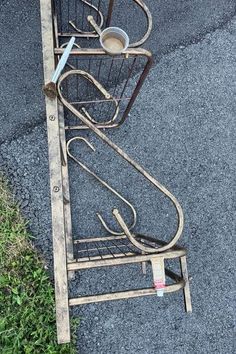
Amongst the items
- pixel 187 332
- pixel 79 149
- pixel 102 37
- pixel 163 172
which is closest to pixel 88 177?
pixel 79 149

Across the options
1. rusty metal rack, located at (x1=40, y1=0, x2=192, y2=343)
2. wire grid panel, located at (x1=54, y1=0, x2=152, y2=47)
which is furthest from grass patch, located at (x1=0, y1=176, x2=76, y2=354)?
wire grid panel, located at (x1=54, y1=0, x2=152, y2=47)

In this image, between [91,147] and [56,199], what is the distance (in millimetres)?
1247

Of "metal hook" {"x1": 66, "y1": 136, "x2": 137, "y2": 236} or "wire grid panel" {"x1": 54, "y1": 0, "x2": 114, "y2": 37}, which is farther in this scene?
"wire grid panel" {"x1": 54, "y1": 0, "x2": 114, "y2": 37}

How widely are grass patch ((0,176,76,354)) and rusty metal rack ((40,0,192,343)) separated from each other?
0.95 feet

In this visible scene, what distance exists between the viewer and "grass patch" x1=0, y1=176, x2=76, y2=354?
315 cm

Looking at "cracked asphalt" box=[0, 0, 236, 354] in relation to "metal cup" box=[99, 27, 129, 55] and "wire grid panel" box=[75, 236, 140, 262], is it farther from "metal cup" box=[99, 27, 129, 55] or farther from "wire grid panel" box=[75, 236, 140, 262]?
"metal cup" box=[99, 27, 129, 55]

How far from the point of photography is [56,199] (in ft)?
7.55

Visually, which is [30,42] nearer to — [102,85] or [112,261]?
[102,85]

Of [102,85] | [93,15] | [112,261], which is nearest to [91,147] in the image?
[102,85]

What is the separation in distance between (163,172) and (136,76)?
0.86 meters

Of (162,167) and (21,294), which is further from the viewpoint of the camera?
(162,167)

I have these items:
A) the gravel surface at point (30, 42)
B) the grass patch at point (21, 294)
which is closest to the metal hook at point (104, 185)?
the gravel surface at point (30, 42)

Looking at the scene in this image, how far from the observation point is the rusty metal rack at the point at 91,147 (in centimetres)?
224

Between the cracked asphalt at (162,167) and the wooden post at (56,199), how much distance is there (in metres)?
1.07
